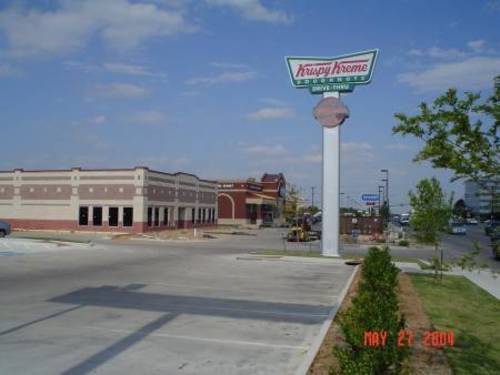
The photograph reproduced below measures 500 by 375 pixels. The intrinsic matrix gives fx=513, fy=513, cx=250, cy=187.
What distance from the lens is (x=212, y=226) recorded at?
7088 cm

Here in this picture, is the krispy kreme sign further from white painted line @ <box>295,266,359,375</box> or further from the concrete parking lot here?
white painted line @ <box>295,266,359,375</box>

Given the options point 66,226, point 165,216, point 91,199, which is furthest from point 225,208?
point 66,226

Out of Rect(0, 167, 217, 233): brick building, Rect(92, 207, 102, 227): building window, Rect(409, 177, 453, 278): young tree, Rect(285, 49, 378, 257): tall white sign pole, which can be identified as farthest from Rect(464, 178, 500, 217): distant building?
Rect(92, 207, 102, 227): building window

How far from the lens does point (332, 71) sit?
2927cm

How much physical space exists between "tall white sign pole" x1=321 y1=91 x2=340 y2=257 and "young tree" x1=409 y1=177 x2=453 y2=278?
10.2 meters

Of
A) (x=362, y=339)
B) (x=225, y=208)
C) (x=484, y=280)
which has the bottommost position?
(x=484, y=280)

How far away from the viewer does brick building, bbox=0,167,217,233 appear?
5000 cm

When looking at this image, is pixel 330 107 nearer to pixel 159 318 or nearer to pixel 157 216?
pixel 159 318

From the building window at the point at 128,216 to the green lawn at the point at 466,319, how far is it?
1377 inches

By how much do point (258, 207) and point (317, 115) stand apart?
62.0m

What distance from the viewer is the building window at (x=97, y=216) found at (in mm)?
51156

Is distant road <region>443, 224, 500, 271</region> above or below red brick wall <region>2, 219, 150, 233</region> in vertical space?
below

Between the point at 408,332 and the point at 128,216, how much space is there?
43922 mm
